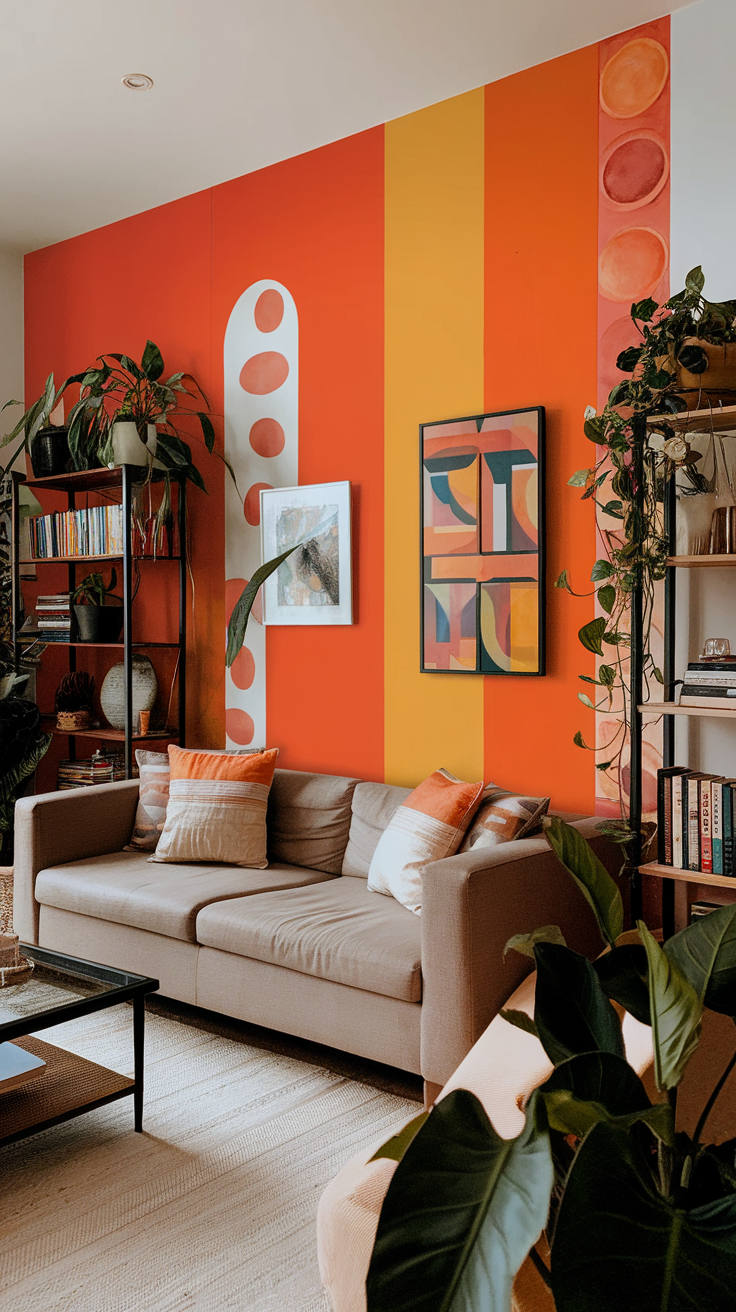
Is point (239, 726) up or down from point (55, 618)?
down

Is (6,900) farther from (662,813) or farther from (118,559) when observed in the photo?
(662,813)

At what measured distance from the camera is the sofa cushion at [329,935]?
256 cm

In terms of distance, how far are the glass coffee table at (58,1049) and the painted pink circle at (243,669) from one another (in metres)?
1.68

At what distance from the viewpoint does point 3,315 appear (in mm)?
5000

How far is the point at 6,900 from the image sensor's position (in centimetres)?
388

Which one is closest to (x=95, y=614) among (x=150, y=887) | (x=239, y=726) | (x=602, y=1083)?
(x=239, y=726)

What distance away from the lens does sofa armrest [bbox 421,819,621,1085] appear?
2.40 metres

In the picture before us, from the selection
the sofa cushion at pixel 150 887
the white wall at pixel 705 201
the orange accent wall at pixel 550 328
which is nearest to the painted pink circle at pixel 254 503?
the orange accent wall at pixel 550 328

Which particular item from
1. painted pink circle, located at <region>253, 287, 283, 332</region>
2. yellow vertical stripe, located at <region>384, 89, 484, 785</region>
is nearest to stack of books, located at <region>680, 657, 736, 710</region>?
yellow vertical stripe, located at <region>384, 89, 484, 785</region>

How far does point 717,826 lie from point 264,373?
2526 mm

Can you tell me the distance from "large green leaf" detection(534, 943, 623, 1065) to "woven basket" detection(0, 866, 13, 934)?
3300mm

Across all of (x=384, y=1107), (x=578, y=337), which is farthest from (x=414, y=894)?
(x=578, y=337)

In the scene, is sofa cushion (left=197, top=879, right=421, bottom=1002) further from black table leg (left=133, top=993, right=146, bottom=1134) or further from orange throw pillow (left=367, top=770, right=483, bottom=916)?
black table leg (left=133, top=993, right=146, bottom=1134)

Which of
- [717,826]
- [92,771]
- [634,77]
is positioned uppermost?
[634,77]
